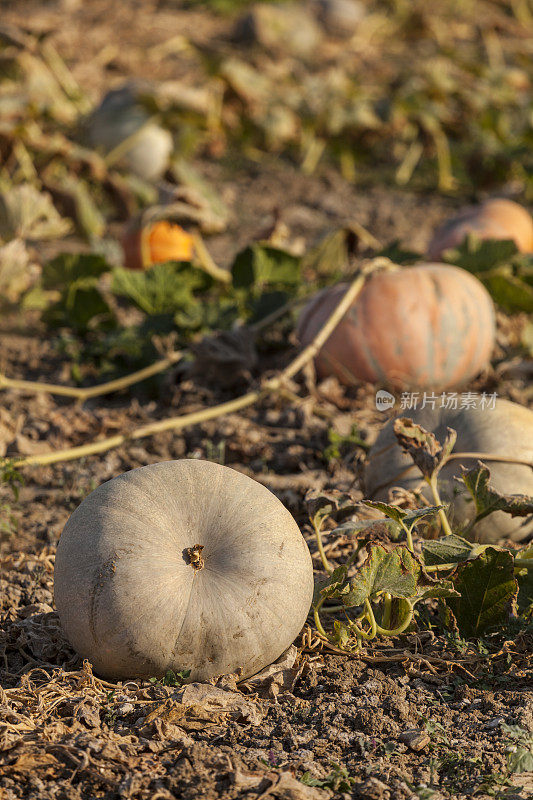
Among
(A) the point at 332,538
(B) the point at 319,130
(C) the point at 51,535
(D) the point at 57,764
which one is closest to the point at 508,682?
(A) the point at 332,538

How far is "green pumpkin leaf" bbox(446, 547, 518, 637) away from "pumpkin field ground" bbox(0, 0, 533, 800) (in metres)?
0.06

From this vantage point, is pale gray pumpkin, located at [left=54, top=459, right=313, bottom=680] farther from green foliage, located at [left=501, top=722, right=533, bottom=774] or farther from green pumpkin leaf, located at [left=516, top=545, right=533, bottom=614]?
green pumpkin leaf, located at [left=516, top=545, right=533, bottom=614]

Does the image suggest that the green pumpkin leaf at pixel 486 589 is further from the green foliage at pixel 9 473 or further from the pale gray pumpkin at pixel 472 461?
the green foliage at pixel 9 473

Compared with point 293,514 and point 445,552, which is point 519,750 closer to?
point 445,552

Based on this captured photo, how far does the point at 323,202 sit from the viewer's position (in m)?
6.69

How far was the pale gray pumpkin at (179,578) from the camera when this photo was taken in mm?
2125

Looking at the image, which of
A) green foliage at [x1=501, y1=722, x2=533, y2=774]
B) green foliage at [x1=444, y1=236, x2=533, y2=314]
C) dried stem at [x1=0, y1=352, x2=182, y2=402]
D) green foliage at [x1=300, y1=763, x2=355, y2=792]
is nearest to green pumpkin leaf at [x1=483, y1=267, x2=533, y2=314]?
green foliage at [x1=444, y1=236, x2=533, y2=314]

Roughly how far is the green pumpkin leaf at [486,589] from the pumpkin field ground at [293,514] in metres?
0.06

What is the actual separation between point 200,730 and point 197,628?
22 centimetres

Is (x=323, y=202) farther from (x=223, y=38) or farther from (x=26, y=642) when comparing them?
(x=26, y=642)

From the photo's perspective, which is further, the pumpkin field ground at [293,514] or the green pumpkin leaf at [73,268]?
the green pumpkin leaf at [73,268]

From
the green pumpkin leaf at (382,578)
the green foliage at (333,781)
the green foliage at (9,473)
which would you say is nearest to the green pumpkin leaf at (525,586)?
the green pumpkin leaf at (382,578)

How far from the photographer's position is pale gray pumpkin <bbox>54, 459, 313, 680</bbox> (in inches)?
83.7

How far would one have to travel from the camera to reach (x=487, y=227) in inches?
199
